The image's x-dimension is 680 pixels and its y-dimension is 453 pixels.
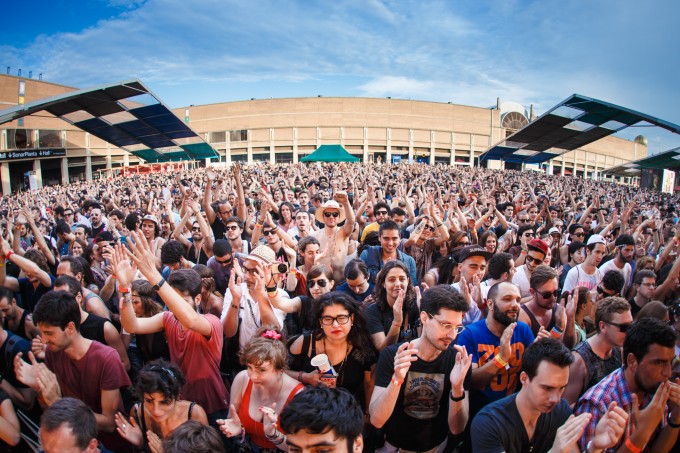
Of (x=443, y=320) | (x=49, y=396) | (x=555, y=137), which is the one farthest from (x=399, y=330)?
(x=555, y=137)

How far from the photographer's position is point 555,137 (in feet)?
83.9

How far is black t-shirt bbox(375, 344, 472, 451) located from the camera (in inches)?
95.0

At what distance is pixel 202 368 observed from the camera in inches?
108

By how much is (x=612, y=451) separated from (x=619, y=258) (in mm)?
3720

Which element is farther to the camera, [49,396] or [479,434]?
[49,396]

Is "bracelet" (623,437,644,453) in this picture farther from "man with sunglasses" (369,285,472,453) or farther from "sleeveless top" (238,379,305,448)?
"sleeveless top" (238,379,305,448)

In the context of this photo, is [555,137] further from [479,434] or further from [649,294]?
[479,434]

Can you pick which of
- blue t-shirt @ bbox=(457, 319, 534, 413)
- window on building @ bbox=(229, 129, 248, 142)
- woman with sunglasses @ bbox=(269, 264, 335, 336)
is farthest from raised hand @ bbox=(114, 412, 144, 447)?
window on building @ bbox=(229, 129, 248, 142)

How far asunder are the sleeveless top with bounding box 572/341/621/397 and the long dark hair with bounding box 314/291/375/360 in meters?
1.44

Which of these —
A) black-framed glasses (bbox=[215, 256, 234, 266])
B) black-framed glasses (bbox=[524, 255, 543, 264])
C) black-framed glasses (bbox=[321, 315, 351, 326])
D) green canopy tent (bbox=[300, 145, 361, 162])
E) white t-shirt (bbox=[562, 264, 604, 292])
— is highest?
green canopy tent (bbox=[300, 145, 361, 162])

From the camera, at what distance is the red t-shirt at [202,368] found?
2.74 m

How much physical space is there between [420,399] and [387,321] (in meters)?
0.76

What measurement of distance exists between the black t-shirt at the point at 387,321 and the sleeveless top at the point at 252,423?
80cm

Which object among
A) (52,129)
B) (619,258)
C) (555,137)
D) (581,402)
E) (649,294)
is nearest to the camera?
(581,402)
